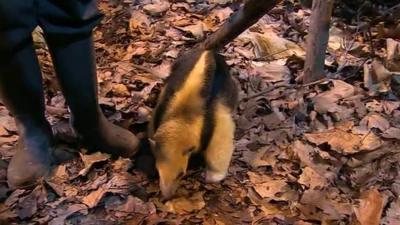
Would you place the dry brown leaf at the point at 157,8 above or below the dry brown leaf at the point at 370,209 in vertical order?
above

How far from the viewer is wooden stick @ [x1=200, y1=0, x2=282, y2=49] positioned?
2.52 metres

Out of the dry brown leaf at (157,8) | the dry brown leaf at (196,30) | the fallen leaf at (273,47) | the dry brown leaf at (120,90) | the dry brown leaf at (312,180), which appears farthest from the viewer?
the dry brown leaf at (157,8)

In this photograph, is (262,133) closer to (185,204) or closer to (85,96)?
(185,204)

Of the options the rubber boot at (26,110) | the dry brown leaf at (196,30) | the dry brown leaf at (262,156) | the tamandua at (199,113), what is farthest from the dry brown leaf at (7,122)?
the dry brown leaf at (196,30)

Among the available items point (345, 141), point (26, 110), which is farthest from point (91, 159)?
point (345, 141)

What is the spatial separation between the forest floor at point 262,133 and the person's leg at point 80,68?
122mm

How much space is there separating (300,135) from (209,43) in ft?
2.12

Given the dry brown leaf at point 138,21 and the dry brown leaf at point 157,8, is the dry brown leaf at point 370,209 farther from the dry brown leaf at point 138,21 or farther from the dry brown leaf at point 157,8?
the dry brown leaf at point 157,8

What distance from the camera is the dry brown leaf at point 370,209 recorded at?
97.7 inches

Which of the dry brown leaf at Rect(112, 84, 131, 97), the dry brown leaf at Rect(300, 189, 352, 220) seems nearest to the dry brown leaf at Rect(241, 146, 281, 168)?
the dry brown leaf at Rect(300, 189, 352, 220)

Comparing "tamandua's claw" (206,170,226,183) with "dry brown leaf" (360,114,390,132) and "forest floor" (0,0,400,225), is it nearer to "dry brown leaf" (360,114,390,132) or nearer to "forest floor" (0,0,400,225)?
"forest floor" (0,0,400,225)

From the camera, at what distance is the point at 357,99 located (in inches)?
128

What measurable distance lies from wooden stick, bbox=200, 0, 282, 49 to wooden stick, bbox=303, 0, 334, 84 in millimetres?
513

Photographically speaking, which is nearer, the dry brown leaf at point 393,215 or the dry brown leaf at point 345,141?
the dry brown leaf at point 393,215
